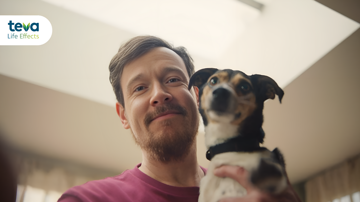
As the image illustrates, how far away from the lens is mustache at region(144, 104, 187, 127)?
79cm

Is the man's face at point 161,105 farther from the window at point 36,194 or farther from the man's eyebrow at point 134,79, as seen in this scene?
the window at point 36,194

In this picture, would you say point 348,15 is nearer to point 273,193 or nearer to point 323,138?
point 323,138

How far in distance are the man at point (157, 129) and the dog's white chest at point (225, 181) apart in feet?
0.80

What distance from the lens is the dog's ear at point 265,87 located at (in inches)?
23.5

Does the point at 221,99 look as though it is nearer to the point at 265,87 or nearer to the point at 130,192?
the point at 265,87

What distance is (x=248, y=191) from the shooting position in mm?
508

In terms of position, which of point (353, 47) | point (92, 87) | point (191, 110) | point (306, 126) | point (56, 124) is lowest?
point (56, 124)

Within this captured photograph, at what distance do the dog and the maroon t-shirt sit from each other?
0.86 feet

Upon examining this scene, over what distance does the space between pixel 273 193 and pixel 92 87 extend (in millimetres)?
1087

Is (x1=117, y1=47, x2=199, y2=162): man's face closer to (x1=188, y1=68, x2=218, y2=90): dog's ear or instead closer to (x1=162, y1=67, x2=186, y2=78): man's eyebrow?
(x1=162, y1=67, x2=186, y2=78): man's eyebrow

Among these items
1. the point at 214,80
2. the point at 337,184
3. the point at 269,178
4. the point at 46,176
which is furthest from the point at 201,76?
the point at 46,176

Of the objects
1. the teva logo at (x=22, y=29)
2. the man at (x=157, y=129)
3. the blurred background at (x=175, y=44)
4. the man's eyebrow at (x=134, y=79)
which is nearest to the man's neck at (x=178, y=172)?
the man at (x=157, y=129)

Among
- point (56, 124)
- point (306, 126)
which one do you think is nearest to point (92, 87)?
point (56, 124)

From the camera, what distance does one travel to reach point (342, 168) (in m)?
1.05
